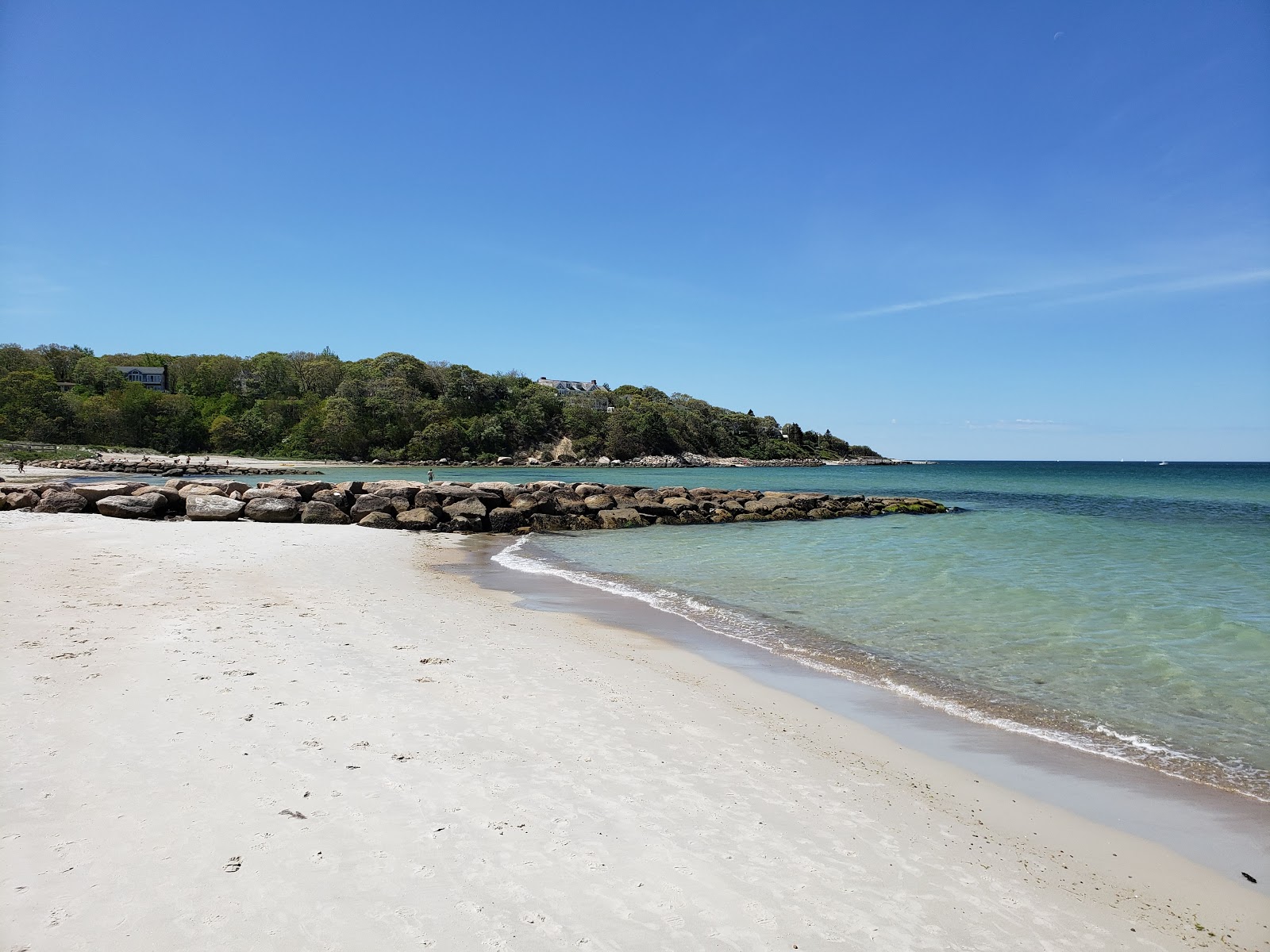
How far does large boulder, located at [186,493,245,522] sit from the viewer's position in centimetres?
1806

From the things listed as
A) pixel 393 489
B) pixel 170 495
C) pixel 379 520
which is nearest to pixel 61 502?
pixel 170 495

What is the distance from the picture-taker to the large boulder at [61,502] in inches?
691

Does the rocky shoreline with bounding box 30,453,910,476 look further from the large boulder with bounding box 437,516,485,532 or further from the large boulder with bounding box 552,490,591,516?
the large boulder with bounding box 437,516,485,532

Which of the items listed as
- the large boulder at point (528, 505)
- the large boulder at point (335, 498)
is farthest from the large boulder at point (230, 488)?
the large boulder at point (528, 505)

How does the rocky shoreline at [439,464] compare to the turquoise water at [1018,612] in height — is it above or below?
above

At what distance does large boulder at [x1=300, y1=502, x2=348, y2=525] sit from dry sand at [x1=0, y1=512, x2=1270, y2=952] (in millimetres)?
13067

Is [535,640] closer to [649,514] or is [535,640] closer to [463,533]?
[463,533]

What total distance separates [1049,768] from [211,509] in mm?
19830

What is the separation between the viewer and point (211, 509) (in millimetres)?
18250

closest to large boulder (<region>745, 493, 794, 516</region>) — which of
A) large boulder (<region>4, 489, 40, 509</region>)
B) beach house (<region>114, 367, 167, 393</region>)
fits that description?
large boulder (<region>4, 489, 40, 509</region>)

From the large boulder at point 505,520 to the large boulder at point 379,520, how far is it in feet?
9.19

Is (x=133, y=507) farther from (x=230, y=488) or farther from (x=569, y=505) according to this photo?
(x=569, y=505)

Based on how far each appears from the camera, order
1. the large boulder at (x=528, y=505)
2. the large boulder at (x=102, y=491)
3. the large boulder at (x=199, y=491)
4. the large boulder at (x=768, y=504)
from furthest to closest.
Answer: the large boulder at (x=768, y=504), the large boulder at (x=528, y=505), the large boulder at (x=199, y=491), the large boulder at (x=102, y=491)

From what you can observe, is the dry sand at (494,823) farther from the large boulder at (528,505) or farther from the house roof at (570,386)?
the house roof at (570,386)
